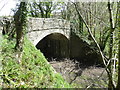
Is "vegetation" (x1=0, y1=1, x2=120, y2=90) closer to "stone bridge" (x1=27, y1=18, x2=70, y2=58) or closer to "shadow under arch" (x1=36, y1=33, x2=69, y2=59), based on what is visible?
"stone bridge" (x1=27, y1=18, x2=70, y2=58)

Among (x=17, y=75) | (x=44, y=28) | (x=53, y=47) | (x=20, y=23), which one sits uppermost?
(x=20, y=23)

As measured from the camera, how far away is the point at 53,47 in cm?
1128

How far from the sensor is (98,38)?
8.92 meters

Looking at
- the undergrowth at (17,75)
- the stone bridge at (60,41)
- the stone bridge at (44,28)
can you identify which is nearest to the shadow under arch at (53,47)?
the stone bridge at (60,41)

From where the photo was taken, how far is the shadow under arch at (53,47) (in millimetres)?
10820

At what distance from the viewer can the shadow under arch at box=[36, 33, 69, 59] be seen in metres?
10.8

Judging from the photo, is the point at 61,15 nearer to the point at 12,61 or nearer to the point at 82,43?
the point at 82,43

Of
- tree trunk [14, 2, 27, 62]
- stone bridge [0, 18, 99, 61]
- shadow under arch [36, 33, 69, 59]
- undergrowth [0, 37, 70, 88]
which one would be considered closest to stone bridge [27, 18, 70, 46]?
stone bridge [0, 18, 99, 61]

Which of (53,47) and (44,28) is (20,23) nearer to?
(44,28)

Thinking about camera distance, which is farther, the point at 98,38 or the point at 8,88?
the point at 98,38

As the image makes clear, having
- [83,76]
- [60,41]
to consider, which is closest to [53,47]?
[60,41]

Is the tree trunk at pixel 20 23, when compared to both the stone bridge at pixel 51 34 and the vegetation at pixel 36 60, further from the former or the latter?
the stone bridge at pixel 51 34

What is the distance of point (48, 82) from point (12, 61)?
1058 millimetres

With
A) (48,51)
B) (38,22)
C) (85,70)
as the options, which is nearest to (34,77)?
(38,22)
